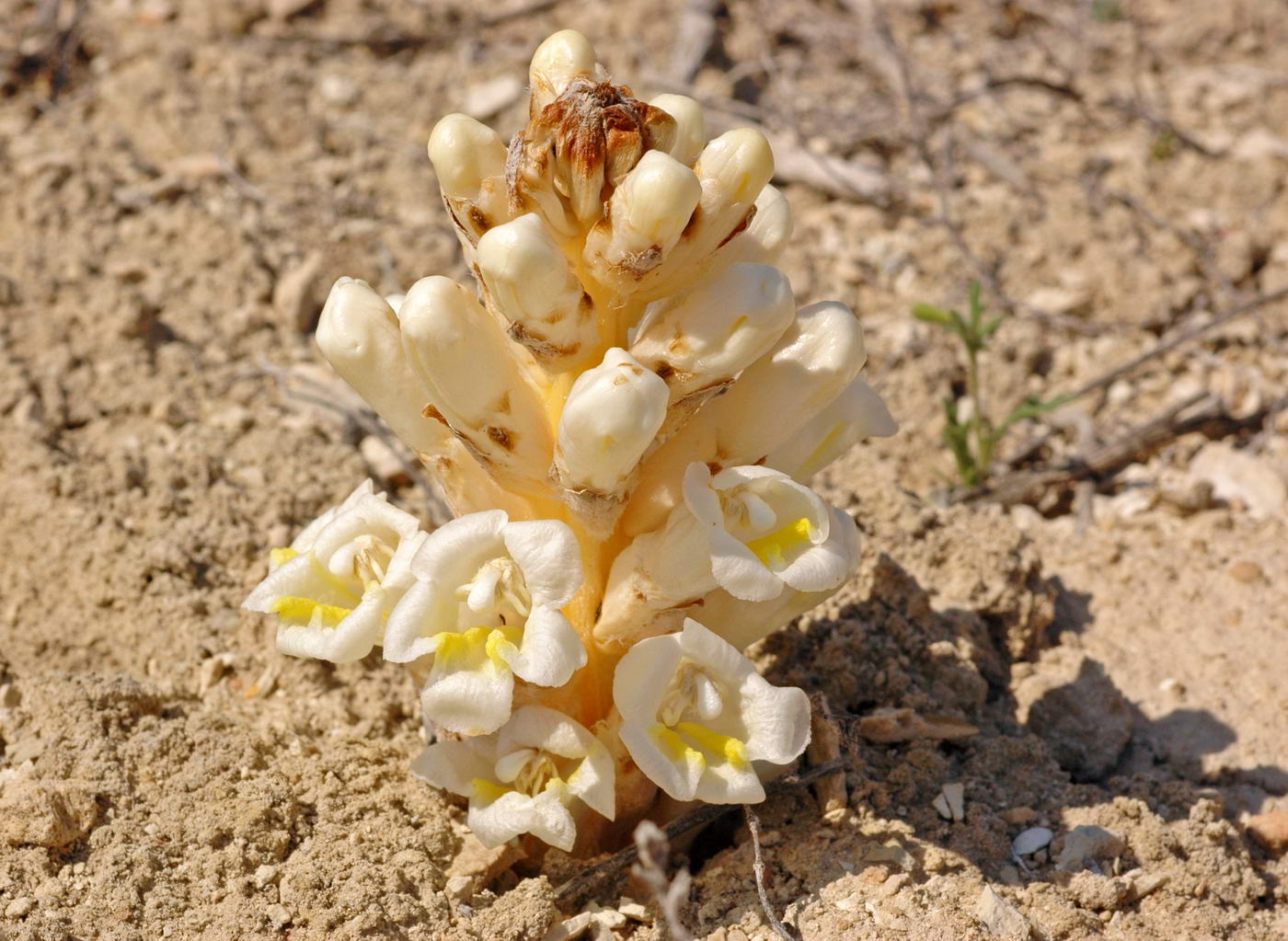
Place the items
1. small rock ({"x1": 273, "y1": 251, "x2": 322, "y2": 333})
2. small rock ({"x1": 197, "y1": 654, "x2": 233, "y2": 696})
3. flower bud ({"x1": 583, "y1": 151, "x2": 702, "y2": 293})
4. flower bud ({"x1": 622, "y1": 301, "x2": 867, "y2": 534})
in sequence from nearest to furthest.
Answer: flower bud ({"x1": 583, "y1": 151, "x2": 702, "y2": 293})
flower bud ({"x1": 622, "y1": 301, "x2": 867, "y2": 534})
small rock ({"x1": 197, "y1": 654, "x2": 233, "y2": 696})
small rock ({"x1": 273, "y1": 251, "x2": 322, "y2": 333})

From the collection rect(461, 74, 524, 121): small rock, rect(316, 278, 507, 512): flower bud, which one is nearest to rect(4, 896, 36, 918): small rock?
rect(316, 278, 507, 512): flower bud

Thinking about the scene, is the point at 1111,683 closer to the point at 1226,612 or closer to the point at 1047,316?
the point at 1226,612

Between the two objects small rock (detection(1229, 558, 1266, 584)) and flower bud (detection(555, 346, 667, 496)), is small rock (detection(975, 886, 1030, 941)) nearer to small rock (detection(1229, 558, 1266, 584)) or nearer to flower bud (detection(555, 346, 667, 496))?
flower bud (detection(555, 346, 667, 496))

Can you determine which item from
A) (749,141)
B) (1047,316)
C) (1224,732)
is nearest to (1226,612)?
(1224,732)

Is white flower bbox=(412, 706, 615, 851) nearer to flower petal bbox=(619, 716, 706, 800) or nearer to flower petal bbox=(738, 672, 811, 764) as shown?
flower petal bbox=(619, 716, 706, 800)

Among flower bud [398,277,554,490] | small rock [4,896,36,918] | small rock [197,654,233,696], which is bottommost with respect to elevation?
small rock [197,654,233,696]

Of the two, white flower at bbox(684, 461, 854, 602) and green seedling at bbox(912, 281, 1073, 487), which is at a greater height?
white flower at bbox(684, 461, 854, 602)

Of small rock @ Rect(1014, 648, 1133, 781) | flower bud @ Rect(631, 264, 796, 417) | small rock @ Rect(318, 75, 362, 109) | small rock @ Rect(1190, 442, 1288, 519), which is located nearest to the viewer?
flower bud @ Rect(631, 264, 796, 417)

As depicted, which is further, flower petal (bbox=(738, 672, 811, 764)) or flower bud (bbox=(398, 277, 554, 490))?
flower petal (bbox=(738, 672, 811, 764))
